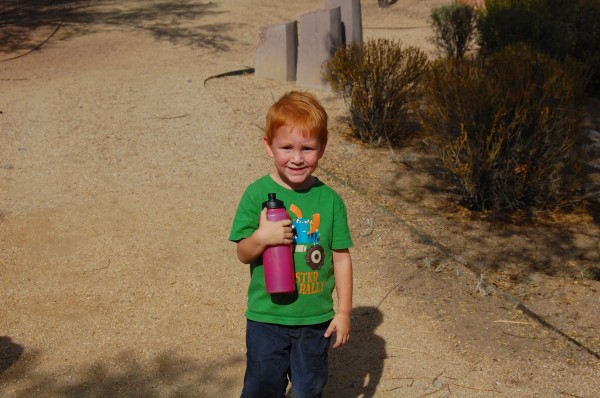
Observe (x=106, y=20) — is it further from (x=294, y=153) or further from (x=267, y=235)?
A: (x=267, y=235)

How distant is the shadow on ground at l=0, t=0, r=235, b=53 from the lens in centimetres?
1194

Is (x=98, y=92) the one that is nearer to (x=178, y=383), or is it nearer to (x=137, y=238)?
(x=137, y=238)

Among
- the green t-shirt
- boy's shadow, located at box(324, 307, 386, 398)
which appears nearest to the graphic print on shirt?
the green t-shirt

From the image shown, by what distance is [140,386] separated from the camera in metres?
3.89

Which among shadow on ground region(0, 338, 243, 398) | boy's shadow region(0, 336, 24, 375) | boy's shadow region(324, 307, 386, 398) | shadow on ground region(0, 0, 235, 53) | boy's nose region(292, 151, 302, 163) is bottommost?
boy's shadow region(324, 307, 386, 398)

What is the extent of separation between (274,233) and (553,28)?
24.3 feet

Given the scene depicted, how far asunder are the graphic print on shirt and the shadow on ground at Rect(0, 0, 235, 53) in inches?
353

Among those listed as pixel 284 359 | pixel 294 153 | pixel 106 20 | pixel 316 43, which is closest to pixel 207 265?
pixel 284 359

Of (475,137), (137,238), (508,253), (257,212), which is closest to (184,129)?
(137,238)

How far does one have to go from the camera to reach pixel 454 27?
1091 cm

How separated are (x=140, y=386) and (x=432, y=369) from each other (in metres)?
1.39

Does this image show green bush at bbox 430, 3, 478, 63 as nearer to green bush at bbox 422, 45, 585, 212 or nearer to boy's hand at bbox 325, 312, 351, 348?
green bush at bbox 422, 45, 585, 212

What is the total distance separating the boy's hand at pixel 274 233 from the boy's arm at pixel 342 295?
281 millimetres

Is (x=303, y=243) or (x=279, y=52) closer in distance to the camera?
(x=303, y=243)
